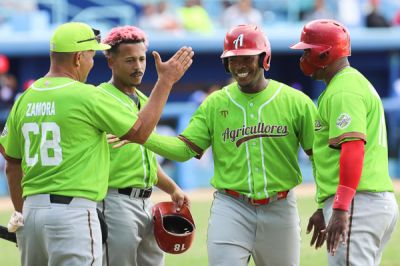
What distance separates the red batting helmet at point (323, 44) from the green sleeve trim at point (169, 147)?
1.09 m

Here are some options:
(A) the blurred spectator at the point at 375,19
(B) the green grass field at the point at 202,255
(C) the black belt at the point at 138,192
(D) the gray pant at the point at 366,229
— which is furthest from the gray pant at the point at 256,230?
(A) the blurred spectator at the point at 375,19

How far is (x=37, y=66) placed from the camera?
20734 millimetres

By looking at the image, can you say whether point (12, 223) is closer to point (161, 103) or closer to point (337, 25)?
point (161, 103)

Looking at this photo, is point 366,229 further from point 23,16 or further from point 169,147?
point 23,16

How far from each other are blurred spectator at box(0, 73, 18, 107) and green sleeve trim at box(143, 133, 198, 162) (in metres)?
12.3

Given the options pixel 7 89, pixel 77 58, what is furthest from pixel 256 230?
pixel 7 89

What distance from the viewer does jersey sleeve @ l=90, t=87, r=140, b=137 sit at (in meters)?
5.71

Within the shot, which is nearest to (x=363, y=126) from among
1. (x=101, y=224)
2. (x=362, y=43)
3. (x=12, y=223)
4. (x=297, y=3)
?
(x=101, y=224)

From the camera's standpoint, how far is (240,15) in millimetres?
21031

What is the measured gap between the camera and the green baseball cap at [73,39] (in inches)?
232

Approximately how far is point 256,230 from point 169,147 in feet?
2.75

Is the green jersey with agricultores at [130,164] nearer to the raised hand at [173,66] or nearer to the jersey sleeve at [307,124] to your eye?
the raised hand at [173,66]

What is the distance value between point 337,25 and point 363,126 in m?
0.84

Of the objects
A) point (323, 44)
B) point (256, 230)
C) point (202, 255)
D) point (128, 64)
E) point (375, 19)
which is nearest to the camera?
point (323, 44)
